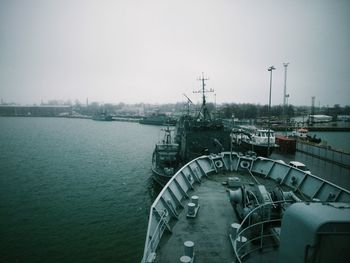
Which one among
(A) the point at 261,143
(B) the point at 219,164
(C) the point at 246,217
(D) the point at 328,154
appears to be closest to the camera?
(C) the point at 246,217

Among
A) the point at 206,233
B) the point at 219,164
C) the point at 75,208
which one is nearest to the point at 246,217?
the point at 206,233

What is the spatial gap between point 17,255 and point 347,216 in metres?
17.4

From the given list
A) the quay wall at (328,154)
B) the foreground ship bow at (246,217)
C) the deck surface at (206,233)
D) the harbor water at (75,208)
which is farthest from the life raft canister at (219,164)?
the quay wall at (328,154)

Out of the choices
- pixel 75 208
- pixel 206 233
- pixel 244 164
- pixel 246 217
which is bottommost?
pixel 75 208

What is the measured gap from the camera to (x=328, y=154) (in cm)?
2972

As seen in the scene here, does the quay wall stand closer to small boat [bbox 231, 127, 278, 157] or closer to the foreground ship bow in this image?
small boat [bbox 231, 127, 278, 157]

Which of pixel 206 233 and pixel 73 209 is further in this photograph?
pixel 73 209

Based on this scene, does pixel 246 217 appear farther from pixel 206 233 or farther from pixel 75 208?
pixel 75 208

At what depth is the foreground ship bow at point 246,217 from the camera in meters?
3.97

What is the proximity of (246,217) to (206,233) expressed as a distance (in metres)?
2.19

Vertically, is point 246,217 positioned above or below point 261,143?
above

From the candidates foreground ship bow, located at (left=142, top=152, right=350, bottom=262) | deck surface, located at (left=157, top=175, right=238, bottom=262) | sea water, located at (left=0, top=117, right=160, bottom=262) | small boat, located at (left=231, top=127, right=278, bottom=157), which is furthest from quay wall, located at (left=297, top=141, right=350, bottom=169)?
deck surface, located at (left=157, top=175, right=238, bottom=262)

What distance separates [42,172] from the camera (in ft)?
103

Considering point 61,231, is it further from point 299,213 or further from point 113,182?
point 299,213
